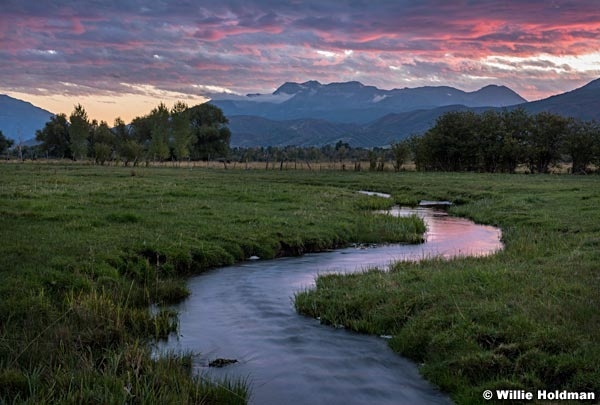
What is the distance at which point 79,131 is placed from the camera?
109 meters

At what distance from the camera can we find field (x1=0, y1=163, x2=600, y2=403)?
29.7 ft

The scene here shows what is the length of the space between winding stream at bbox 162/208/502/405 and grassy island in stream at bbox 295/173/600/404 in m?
0.53

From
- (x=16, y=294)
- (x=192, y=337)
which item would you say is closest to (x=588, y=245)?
(x=192, y=337)

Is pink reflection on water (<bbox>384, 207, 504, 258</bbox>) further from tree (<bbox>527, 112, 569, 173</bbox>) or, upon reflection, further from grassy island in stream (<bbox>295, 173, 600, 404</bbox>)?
tree (<bbox>527, 112, 569, 173</bbox>)

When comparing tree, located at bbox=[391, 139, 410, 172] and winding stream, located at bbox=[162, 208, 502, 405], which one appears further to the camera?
tree, located at bbox=[391, 139, 410, 172]

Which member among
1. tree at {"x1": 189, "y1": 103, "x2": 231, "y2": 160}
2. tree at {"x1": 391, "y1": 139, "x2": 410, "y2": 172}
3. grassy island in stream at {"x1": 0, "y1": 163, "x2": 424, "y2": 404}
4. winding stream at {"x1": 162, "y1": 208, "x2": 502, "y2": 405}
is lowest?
winding stream at {"x1": 162, "y1": 208, "x2": 502, "y2": 405}

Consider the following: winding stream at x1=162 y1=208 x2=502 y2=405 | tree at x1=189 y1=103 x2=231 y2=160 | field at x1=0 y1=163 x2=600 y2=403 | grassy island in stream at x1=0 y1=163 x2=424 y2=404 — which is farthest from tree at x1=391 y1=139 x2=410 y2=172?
winding stream at x1=162 y1=208 x2=502 y2=405

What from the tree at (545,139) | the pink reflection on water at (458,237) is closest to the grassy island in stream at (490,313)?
the pink reflection on water at (458,237)

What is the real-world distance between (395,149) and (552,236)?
224 ft

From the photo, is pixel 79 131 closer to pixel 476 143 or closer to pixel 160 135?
pixel 160 135

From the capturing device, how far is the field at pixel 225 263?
9.06m

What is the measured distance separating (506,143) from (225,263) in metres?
70.7

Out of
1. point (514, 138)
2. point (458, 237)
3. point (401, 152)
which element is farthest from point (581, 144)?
point (458, 237)

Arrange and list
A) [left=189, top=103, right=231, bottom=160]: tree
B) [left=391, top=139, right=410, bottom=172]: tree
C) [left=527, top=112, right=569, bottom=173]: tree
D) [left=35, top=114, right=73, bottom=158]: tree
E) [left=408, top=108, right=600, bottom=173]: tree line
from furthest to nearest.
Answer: [left=189, top=103, right=231, bottom=160]: tree, [left=35, top=114, right=73, bottom=158]: tree, [left=391, top=139, right=410, bottom=172]: tree, [left=527, top=112, right=569, bottom=173]: tree, [left=408, top=108, right=600, bottom=173]: tree line
